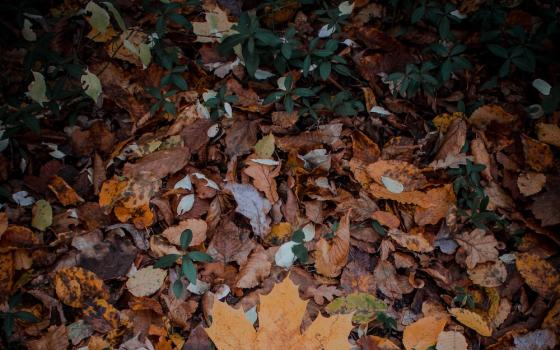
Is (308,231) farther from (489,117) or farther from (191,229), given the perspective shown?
(489,117)

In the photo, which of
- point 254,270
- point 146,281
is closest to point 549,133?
point 254,270

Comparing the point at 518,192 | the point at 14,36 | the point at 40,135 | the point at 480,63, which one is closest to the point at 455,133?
the point at 518,192

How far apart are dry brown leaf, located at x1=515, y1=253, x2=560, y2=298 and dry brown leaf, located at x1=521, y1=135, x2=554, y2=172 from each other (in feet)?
1.41

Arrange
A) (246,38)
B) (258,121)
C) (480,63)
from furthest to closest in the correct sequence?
(480,63), (258,121), (246,38)

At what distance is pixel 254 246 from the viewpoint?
1788mm

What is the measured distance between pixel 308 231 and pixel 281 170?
0.32 meters

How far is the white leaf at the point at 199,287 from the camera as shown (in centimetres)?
168

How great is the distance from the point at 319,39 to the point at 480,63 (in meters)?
0.85

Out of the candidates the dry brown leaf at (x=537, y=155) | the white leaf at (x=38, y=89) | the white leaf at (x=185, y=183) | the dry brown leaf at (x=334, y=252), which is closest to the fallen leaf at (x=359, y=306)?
the dry brown leaf at (x=334, y=252)

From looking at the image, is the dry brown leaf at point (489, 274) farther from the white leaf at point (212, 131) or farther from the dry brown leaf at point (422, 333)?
the white leaf at point (212, 131)

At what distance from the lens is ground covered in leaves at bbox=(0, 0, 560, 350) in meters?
1.67

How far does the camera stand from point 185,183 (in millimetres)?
1898

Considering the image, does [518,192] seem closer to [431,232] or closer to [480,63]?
[431,232]

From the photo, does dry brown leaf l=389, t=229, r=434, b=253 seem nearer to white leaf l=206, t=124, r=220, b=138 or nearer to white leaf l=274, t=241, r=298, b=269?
white leaf l=274, t=241, r=298, b=269
